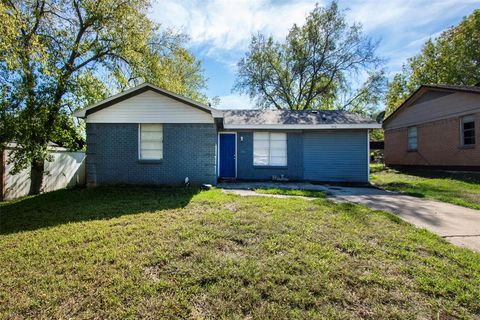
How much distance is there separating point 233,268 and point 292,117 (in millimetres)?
10337

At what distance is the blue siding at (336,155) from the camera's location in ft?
37.4

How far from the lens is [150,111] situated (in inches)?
359

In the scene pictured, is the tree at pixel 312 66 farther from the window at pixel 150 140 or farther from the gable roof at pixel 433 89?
the window at pixel 150 140

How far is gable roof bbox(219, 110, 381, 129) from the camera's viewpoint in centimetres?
1105

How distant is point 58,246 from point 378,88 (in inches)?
1041

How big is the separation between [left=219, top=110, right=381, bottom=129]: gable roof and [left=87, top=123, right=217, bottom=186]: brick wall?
239cm

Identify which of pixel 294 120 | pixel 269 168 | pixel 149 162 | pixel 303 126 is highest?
pixel 294 120

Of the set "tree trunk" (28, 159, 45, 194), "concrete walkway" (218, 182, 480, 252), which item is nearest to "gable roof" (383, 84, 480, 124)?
"concrete walkway" (218, 182, 480, 252)

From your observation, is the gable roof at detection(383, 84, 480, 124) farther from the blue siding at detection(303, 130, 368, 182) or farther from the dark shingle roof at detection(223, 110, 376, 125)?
the blue siding at detection(303, 130, 368, 182)

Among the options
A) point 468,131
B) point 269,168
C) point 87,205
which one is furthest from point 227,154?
point 468,131

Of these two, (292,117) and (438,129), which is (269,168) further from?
(438,129)

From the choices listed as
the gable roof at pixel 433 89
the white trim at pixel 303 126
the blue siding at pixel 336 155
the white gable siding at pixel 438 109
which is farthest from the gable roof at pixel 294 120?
the white gable siding at pixel 438 109

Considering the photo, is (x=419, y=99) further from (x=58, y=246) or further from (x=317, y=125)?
(x=58, y=246)

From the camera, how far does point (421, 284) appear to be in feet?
9.42
